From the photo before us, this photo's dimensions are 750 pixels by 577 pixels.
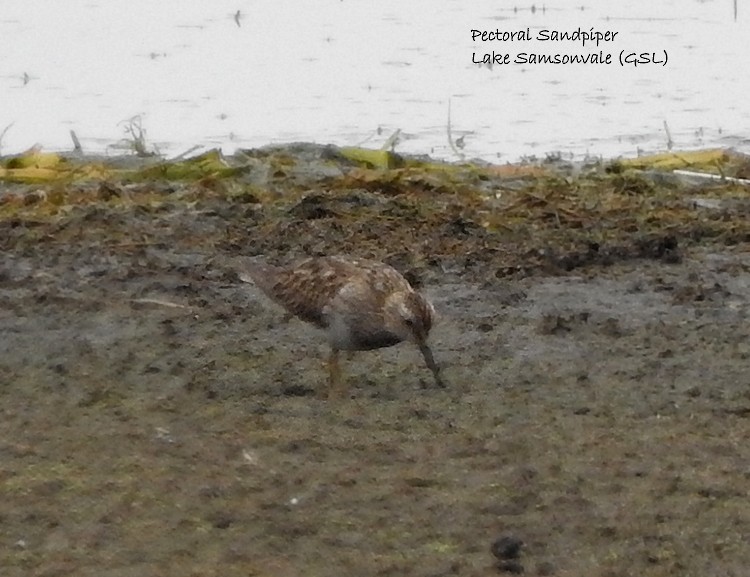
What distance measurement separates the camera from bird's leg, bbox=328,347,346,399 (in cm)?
621

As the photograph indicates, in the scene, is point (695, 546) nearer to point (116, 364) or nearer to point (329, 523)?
point (329, 523)

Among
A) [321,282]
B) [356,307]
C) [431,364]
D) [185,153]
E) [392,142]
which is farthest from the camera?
[392,142]

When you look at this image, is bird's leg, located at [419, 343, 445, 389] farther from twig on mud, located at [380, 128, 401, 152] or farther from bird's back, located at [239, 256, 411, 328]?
twig on mud, located at [380, 128, 401, 152]

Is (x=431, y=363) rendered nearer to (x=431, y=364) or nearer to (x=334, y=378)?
(x=431, y=364)

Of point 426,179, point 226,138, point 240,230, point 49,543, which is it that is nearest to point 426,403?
point 49,543

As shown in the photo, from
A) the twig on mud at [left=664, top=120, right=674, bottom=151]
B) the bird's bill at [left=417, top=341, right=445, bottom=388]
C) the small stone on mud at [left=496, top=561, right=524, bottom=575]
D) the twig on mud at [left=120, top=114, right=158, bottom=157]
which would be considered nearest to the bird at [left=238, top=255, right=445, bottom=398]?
the bird's bill at [left=417, top=341, right=445, bottom=388]

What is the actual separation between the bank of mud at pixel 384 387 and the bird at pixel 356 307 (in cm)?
16

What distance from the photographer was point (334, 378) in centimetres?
635

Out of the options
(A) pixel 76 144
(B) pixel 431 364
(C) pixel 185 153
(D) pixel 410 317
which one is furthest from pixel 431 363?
(A) pixel 76 144

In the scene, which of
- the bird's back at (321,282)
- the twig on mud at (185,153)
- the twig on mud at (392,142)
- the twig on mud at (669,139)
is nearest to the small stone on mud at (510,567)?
the bird's back at (321,282)

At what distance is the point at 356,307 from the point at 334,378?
30 centimetres

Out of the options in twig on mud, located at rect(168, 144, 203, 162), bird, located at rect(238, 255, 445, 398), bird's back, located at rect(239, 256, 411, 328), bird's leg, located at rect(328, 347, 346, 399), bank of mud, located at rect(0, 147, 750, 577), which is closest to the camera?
bank of mud, located at rect(0, 147, 750, 577)

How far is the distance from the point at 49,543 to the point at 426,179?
590 centimetres

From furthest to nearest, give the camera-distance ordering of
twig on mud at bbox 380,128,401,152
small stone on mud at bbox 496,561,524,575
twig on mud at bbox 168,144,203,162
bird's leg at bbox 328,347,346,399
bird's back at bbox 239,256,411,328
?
twig on mud at bbox 380,128,401,152
twig on mud at bbox 168,144,203,162
bird's back at bbox 239,256,411,328
bird's leg at bbox 328,347,346,399
small stone on mud at bbox 496,561,524,575
